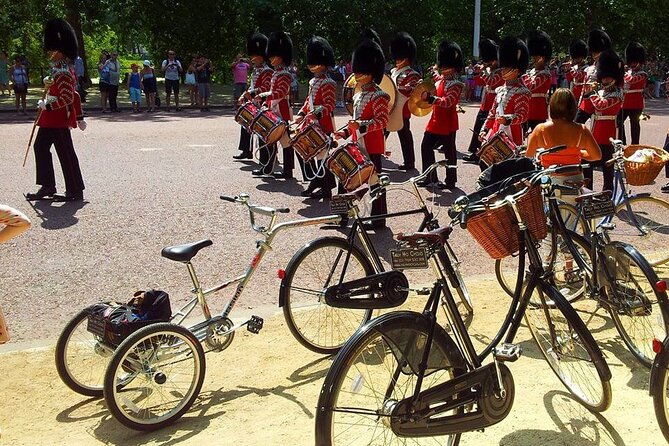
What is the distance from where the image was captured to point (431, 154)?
9.83 metres

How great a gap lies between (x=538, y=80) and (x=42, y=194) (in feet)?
22.0

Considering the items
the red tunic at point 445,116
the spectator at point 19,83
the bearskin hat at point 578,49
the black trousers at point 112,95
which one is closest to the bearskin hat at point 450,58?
the red tunic at point 445,116

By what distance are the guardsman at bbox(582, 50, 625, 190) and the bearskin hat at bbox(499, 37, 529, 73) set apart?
37.3 inches

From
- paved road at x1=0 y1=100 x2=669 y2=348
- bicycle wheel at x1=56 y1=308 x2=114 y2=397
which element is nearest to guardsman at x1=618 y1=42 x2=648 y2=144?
paved road at x1=0 y1=100 x2=669 y2=348

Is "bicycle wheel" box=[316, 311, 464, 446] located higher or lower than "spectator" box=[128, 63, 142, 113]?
lower

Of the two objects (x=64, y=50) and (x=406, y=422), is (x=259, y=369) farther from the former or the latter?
(x=64, y=50)

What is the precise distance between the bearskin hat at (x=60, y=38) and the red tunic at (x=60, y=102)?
0.62 ft

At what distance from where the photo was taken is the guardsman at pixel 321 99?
9.02 m

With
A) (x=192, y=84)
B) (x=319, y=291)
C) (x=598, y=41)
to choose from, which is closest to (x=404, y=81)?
(x=598, y=41)

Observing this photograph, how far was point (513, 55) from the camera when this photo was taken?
30.6ft

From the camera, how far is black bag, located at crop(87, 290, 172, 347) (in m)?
3.99

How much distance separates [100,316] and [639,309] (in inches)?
112

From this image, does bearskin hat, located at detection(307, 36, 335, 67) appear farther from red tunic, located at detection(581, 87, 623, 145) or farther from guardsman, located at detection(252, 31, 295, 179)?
red tunic, located at detection(581, 87, 623, 145)

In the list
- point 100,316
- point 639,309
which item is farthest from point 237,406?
point 639,309
